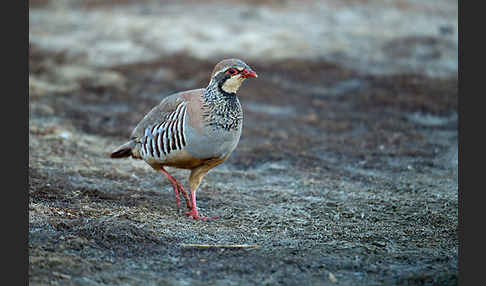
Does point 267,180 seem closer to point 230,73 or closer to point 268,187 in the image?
point 268,187

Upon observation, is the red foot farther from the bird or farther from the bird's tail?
the bird's tail

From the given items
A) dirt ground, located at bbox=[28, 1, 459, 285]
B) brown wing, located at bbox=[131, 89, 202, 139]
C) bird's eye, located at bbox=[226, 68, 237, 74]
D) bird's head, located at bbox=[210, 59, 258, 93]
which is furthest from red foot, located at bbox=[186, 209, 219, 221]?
bird's eye, located at bbox=[226, 68, 237, 74]

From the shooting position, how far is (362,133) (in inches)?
391

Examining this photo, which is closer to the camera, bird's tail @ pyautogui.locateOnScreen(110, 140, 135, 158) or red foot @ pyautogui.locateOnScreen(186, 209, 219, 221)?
red foot @ pyautogui.locateOnScreen(186, 209, 219, 221)

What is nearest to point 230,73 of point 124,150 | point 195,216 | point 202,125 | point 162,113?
point 202,125

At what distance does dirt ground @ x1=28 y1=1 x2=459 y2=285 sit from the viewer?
472 centimetres

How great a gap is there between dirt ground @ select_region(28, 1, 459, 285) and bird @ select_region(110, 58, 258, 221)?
56 cm

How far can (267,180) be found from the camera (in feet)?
25.0

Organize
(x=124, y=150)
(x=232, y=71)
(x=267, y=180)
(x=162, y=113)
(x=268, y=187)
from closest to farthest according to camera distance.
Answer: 1. (x=232, y=71)
2. (x=162, y=113)
3. (x=124, y=150)
4. (x=268, y=187)
5. (x=267, y=180)

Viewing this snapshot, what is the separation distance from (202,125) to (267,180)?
208 centimetres

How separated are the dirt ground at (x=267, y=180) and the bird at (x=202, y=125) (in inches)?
21.9

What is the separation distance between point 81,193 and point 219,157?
5.16ft

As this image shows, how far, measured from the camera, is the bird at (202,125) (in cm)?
A: 576

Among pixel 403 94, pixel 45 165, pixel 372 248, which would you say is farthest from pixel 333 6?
pixel 372 248
